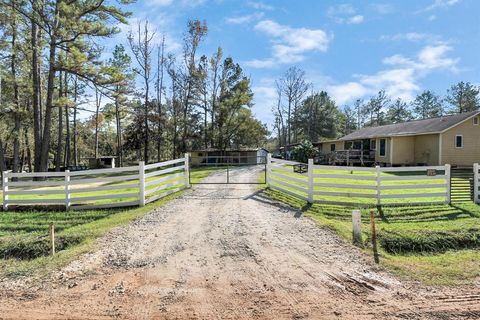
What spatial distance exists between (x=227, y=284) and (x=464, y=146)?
22.6m

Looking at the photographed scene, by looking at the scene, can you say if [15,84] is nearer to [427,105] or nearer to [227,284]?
[227,284]

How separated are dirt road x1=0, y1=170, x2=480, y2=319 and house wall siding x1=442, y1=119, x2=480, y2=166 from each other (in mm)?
18294

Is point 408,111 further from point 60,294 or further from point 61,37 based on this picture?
point 60,294

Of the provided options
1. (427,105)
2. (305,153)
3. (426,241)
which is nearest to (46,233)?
(426,241)

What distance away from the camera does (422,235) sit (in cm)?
580

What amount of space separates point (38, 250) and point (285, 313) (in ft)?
15.2

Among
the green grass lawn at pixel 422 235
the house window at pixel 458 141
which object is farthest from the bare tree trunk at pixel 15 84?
the house window at pixel 458 141

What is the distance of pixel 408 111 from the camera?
54.7 metres

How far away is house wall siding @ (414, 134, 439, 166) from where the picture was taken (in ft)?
65.1

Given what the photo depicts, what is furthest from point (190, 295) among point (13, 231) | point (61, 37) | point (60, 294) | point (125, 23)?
point (61, 37)

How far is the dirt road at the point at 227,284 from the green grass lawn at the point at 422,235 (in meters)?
0.50

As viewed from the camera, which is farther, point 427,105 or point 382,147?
point 427,105

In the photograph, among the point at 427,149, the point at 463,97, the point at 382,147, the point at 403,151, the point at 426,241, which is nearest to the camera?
the point at 426,241

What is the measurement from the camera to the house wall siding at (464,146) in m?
19.5
